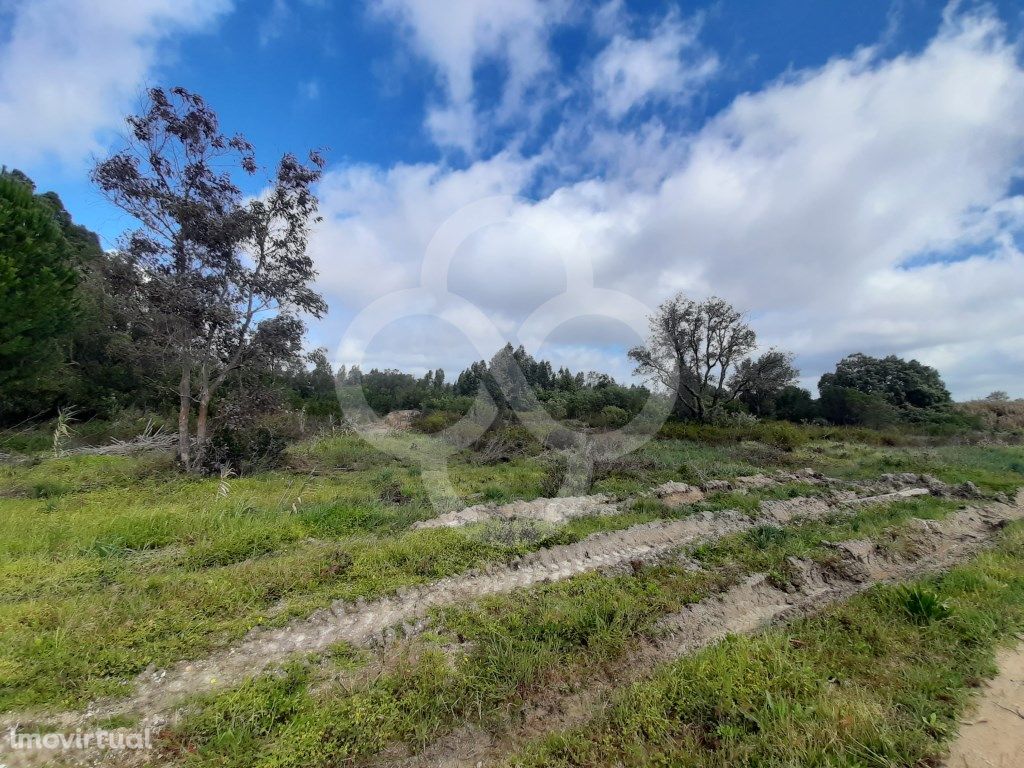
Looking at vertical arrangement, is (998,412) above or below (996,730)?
above

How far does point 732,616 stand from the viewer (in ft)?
13.7

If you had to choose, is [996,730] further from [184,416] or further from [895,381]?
[895,381]

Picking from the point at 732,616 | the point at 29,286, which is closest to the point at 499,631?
the point at 732,616

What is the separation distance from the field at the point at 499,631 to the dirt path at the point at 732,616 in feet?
0.07

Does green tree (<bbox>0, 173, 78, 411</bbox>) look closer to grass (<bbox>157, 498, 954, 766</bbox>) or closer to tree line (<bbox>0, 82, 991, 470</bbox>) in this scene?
tree line (<bbox>0, 82, 991, 470</bbox>)

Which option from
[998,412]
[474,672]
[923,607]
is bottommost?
[474,672]

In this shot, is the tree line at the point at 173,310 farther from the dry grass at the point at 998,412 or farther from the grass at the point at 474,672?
the dry grass at the point at 998,412


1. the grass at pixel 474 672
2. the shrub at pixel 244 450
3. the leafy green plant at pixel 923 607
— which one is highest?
the shrub at pixel 244 450

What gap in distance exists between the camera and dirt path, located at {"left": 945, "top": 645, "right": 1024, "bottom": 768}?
2.43m

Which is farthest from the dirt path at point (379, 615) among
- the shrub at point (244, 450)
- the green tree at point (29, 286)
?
the green tree at point (29, 286)

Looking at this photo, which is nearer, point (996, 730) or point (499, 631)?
point (996, 730)

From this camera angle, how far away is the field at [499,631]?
8.68 ft

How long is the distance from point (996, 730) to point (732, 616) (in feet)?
5.71

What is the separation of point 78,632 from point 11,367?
647 inches
